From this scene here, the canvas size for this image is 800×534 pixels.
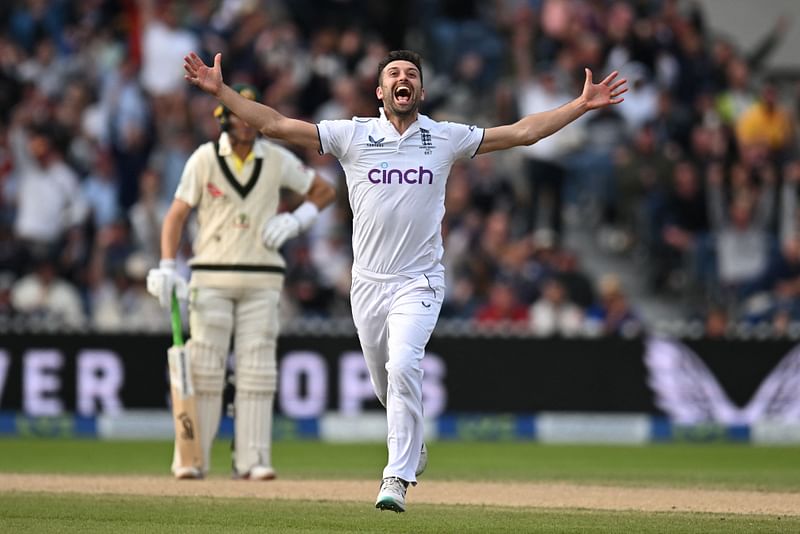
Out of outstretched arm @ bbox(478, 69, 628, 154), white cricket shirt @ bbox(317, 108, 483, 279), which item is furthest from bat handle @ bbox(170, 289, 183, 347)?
outstretched arm @ bbox(478, 69, 628, 154)

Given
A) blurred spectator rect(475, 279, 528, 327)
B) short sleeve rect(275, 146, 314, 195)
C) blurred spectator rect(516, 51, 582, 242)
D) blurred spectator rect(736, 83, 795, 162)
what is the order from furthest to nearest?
1. blurred spectator rect(736, 83, 795, 162)
2. blurred spectator rect(516, 51, 582, 242)
3. blurred spectator rect(475, 279, 528, 327)
4. short sleeve rect(275, 146, 314, 195)

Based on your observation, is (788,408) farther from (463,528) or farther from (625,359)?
(463,528)

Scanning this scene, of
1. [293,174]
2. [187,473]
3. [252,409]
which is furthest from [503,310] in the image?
[187,473]

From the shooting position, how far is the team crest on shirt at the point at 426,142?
8812 millimetres

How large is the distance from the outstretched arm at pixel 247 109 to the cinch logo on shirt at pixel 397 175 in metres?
0.34

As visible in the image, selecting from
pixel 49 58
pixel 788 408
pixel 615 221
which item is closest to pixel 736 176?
pixel 615 221

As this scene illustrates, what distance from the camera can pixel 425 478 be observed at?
11250 millimetres

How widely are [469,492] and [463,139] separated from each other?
230 centimetres

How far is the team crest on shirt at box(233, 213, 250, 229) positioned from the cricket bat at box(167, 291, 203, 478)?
2.39 ft

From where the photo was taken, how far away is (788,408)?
16031 millimetres

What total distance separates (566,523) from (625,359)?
7884mm

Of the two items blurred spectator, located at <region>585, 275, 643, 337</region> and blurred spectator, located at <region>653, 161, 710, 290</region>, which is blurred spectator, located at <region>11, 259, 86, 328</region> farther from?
blurred spectator, located at <region>653, 161, 710, 290</region>

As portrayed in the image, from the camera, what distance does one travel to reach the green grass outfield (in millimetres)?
8117

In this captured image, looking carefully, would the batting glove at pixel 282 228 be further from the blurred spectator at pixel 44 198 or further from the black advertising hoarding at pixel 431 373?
the blurred spectator at pixel 44 198
